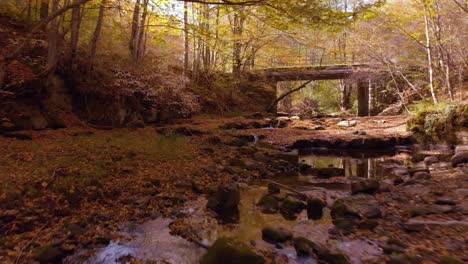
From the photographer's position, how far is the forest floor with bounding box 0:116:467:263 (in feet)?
13.5

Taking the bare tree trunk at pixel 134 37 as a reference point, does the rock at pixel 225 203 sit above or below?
below

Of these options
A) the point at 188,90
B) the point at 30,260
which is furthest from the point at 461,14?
the point at 30,260

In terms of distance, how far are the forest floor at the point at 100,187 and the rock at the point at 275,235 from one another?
4.36 feet

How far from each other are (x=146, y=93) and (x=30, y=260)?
402 inches

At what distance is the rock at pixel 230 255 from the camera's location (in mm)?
3494

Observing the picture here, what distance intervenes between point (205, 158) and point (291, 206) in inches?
146

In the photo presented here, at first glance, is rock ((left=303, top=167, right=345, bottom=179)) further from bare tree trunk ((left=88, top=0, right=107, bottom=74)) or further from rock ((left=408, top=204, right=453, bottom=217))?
bare tree trunk ((left=88, top=0, right=107, bottom=74))

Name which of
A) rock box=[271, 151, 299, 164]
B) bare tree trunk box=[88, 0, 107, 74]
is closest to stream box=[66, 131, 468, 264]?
rock box=[271, 151, 299, 164]

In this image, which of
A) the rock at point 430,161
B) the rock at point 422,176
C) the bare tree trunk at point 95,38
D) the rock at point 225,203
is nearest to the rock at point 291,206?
the rock at point 225,203

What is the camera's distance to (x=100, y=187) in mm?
5617

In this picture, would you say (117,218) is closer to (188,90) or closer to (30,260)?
(30,260)

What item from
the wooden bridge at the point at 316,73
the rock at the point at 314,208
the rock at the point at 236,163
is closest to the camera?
the rock at the point at 314,208

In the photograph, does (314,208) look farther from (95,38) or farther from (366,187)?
(95,38)

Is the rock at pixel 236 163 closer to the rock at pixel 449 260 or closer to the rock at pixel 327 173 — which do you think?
the rock at pixel 327 173
